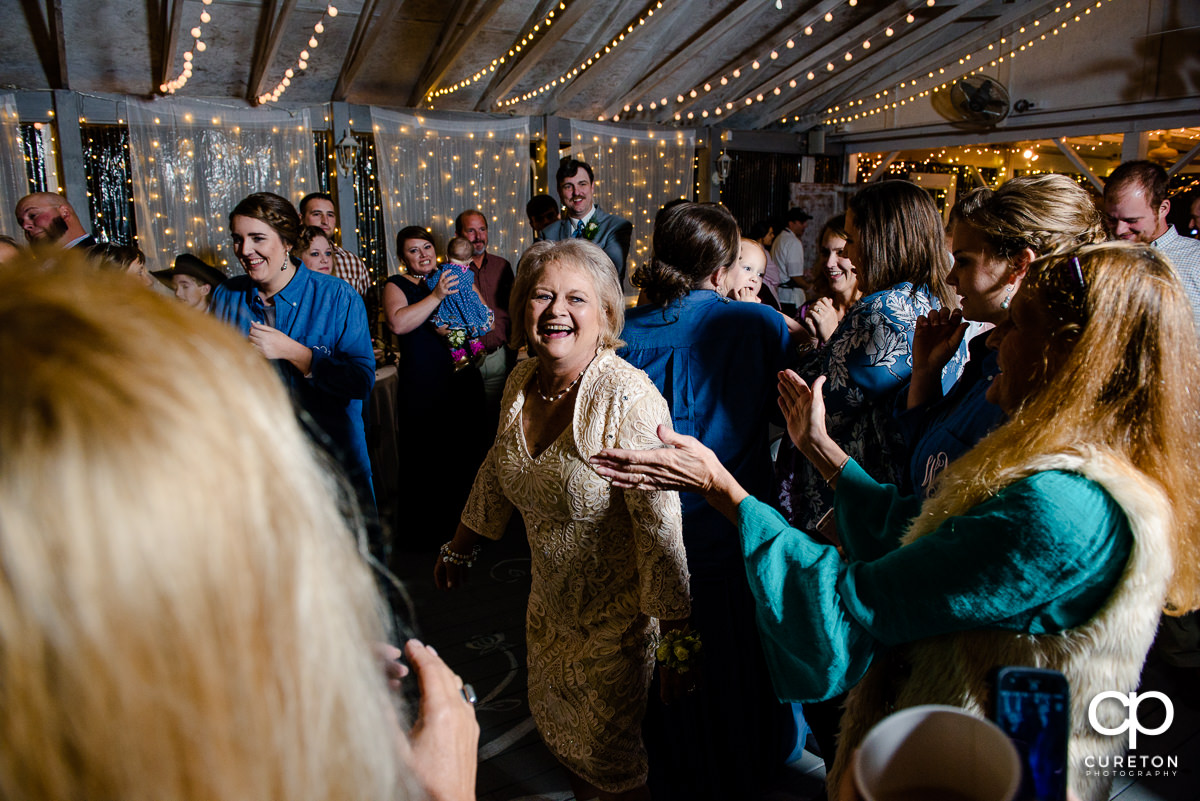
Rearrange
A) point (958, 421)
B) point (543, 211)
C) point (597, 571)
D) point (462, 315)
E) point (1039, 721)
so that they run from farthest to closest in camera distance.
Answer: point (543, 211) < point (462, 315) < point (597, 571) < point (958, 421) < point (1039, 721)

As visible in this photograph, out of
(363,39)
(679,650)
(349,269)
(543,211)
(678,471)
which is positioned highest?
(363,39)

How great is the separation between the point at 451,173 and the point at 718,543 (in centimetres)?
684

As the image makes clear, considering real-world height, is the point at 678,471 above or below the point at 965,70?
below

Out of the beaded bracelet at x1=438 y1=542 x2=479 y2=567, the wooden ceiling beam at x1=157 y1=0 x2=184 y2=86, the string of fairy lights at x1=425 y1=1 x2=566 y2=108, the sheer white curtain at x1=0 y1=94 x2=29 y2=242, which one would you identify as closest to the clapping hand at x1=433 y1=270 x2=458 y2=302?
the beaded bracelet at x1=438 y1=542 x2=479 y2=567

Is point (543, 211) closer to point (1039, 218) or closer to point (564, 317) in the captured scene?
point (564, 317)

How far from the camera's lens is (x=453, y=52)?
6750mm

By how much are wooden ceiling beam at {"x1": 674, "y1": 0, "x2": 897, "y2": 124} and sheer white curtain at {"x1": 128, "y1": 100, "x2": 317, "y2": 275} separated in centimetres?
441

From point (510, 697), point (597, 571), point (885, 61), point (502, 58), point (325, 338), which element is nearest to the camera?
point (597, 571)

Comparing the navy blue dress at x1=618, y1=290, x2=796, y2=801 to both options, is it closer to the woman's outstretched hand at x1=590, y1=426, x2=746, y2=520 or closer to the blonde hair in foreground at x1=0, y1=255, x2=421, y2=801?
the woman's outstretched hand at x1=590, y1=426, x2=746, y2=520

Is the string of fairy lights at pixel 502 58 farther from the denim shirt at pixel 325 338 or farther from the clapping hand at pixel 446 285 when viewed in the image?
the denim shirt at pixel 325 338

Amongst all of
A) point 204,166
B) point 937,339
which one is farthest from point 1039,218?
point 204,166

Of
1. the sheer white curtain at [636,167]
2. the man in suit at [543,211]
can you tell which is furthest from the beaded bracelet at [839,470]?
the sheer white curtain at [636,167]

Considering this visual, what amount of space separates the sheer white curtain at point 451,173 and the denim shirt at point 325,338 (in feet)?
17.0

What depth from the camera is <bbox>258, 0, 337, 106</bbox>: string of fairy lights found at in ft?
20.1
